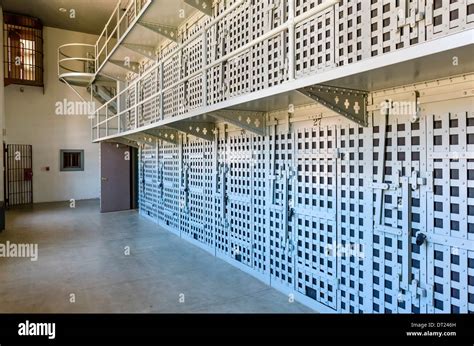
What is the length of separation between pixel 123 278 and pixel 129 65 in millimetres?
7004

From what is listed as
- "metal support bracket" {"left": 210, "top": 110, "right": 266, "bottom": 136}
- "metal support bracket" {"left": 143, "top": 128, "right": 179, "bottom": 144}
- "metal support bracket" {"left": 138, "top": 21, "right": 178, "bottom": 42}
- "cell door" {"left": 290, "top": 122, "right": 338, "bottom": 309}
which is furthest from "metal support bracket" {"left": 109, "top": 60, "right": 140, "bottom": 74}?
"cell door" {"left": 290, "top": 122, "right": 338, "bottom": 309}

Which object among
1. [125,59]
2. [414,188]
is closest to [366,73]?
[414,188]

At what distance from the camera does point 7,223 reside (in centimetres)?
864

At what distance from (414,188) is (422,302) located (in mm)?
919

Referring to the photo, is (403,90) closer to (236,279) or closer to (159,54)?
(236,279)

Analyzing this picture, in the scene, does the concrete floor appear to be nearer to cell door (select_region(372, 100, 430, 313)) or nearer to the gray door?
cell door (select_region(372, 100, 430, 313))

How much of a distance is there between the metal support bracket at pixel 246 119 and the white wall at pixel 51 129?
1068 centimetres

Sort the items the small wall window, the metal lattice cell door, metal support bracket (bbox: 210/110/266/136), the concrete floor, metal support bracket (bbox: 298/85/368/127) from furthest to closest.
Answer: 1. the small wall window
2. the metal lattice cell door
3. metal support bracket (bbox: 210/110/266/136)
4. the concrete floor
5. metal support bracket (bbox: 298/85/368/127)

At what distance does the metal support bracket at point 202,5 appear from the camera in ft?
18.1

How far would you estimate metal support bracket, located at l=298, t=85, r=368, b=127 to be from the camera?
2.87 m

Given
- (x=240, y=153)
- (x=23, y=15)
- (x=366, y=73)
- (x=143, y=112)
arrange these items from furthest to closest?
(x=23, y=15) < (x=143, y=112) < (x=240, y=153) < (x=366, y=73)

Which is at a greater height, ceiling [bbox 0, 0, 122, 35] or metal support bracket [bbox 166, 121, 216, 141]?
ceiling [bbox 0, 0, 122, 35]

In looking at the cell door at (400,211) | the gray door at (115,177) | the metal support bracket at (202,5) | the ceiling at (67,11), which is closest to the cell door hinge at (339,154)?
the cell door at (400,211)

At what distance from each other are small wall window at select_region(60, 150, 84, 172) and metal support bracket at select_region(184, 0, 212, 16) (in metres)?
9.69
